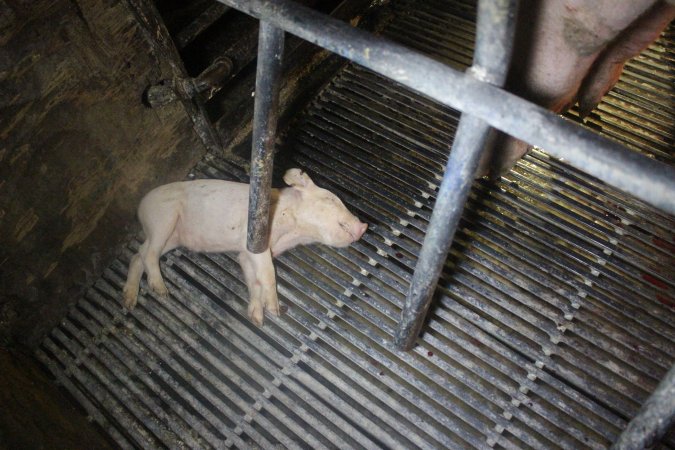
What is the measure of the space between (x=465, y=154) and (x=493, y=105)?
22 centimetres

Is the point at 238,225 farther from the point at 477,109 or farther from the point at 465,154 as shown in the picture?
the point at 477,109

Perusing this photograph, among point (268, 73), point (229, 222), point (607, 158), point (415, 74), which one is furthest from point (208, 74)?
point (607, 158)

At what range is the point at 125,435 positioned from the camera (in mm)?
2432

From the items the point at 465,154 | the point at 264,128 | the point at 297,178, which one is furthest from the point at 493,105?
the point at 297,178

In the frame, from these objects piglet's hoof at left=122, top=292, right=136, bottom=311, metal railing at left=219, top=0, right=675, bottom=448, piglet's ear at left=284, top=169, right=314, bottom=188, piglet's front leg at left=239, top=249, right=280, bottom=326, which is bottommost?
piglet's hoof at left=122, top=292, right=136, bottom=311

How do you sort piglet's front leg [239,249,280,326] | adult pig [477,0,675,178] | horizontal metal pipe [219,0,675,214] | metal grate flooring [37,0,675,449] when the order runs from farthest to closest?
piglet's front leg [239,249,280,326] < metal grate flooring [37,0,675,449] < adult pig [477,0,675,178] < horizontal metal pipe [219,0,675,214]

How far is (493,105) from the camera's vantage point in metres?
1.19

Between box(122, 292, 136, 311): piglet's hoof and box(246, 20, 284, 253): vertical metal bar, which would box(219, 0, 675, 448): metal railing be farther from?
box(122, 292, 136, 311): piglet's hoof

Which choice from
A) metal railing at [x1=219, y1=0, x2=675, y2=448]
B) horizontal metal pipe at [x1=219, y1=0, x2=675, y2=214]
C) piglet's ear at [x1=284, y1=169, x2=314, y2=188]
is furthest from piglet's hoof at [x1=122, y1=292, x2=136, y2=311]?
horizontal metal pipe at [x1=219, y1=0, x2=675, y2=214]

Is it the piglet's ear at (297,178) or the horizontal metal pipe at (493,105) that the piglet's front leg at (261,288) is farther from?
the horizontal metal pipe at (493,105)

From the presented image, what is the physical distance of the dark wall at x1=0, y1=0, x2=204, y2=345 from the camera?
82.1 inches

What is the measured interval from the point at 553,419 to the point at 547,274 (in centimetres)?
82

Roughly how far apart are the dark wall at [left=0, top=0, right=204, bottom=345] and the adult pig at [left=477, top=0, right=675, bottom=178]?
203 centimetres

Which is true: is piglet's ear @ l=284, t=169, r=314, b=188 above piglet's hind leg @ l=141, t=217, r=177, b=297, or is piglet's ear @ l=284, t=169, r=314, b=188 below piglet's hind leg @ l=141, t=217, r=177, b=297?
above
